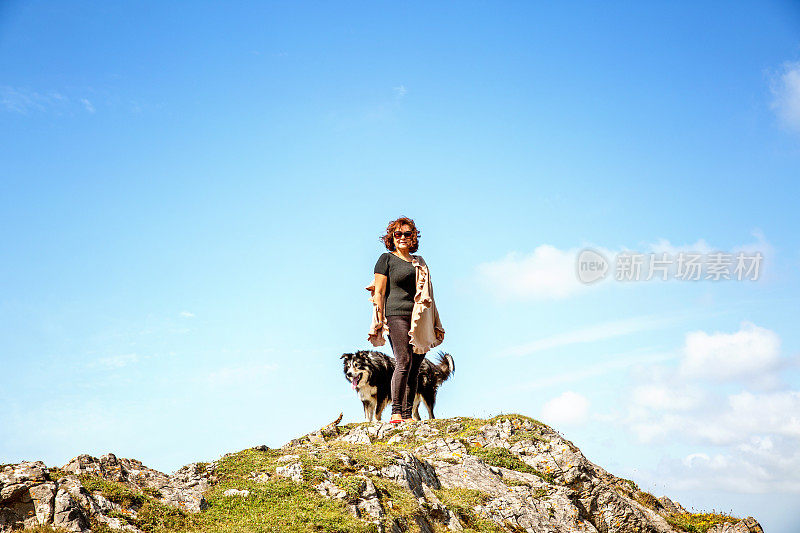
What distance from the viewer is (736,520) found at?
655 inches

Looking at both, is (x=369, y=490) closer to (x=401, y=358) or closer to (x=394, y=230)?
(x=401, y=358)

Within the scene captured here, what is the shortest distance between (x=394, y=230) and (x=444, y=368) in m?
7.01

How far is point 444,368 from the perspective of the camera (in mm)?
22766

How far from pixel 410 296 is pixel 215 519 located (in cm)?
777

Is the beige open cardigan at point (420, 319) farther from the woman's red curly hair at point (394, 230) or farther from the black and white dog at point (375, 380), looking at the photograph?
the black and white dog at point (375, 380)

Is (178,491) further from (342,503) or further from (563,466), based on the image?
(563,466)

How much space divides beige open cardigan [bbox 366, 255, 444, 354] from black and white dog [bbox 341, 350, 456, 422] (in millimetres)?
3867

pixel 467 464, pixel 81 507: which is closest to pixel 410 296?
pixel 467 464

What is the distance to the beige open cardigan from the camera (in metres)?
16.9

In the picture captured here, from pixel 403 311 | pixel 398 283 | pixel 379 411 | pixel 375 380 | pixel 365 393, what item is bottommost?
pixel 379 411

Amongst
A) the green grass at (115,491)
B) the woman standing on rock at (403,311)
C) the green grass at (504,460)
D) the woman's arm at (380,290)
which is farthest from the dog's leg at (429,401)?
the green grass at (115,491)

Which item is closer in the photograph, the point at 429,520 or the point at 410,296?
the point at 429,520

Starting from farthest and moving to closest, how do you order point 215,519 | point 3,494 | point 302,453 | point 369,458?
1. point 302,453
2. point 369,458
3. point 215,519
4. point 3,494

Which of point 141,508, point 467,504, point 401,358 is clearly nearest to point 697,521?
point 467,504
